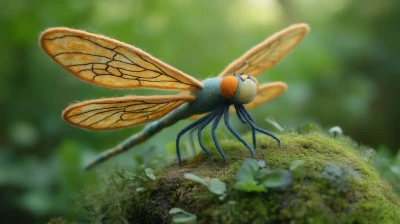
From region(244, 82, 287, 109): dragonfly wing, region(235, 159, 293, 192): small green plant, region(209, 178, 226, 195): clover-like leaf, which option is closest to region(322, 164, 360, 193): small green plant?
region(235, 159, 293, 192): small green plant

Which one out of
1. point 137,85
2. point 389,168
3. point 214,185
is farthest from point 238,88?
point 389,168

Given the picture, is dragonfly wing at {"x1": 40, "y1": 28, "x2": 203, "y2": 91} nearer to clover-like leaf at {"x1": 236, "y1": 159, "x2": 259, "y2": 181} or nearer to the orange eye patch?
the orange eye patch

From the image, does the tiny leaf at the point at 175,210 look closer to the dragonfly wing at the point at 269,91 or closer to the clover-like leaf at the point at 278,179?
the clover-like leaf at the point at 278,179

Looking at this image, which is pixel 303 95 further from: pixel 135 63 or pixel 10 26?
pixel 135 63

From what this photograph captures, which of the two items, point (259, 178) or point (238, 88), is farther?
point (238, 88)

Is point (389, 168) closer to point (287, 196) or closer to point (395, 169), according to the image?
point (395, 169)

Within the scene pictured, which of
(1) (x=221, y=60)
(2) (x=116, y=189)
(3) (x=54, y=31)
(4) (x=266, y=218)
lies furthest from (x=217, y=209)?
(1) (x=221, y=60)

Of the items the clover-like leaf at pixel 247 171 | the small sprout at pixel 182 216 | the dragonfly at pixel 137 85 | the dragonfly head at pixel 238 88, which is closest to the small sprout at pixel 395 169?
the dragonfly at pixel 137 85
